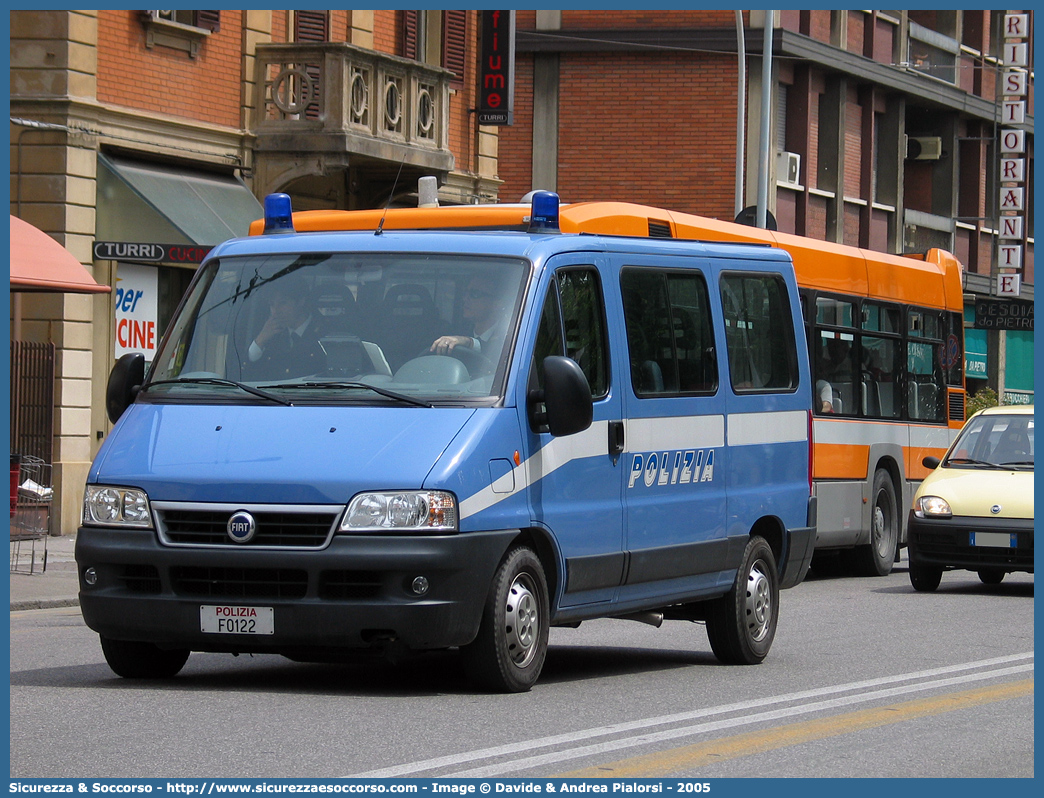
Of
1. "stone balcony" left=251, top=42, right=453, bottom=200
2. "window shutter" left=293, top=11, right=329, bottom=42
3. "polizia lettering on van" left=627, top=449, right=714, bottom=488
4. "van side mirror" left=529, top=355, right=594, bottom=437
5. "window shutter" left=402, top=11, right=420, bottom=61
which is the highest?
"window shutter" left=402, top=11, right=420, bottom=61

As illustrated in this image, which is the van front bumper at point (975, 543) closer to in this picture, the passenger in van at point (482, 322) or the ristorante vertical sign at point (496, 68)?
the passenger in van at point (482, 322)

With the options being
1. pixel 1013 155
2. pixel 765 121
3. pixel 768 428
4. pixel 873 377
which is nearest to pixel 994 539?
pixel 873 377

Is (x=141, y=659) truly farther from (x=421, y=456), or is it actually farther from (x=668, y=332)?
(x=668, y=332)

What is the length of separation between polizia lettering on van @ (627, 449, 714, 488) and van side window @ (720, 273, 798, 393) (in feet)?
2.04

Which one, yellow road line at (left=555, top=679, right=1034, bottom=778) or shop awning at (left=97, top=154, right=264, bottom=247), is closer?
yellow road line at (left=555, top=679, right=1034, bottom=778)

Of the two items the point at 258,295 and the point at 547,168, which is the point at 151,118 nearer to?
the point at 258,295

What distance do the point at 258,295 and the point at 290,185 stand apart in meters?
17.0

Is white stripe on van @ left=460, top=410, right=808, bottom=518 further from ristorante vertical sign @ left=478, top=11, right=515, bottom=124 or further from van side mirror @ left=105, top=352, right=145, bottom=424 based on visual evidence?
ristorante vertical sign @ left=478, top=11, right=515, bottom=124

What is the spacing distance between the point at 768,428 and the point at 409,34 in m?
18.9

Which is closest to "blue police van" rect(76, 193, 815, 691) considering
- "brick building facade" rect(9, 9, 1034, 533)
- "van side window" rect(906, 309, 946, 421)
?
"brick building facade" rect(9, 9, 1034, 533)

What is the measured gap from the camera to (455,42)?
30.8m

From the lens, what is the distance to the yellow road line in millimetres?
7400
